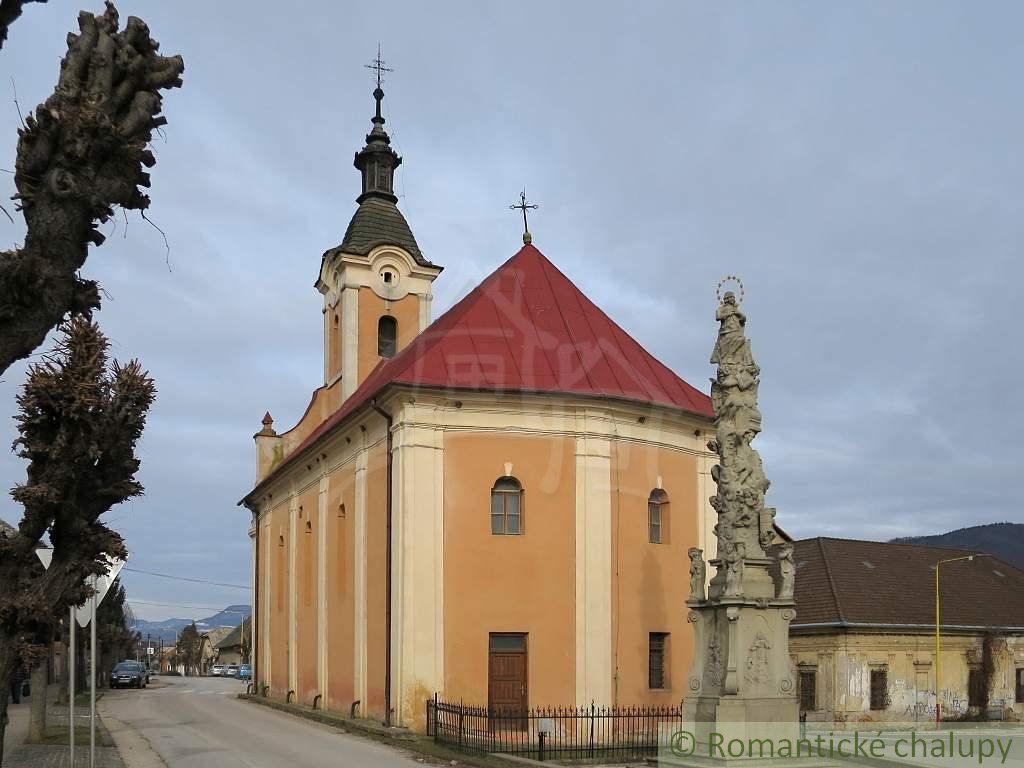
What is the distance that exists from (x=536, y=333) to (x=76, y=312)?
17.5m

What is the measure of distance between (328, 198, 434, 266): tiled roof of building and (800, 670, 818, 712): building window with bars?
1726 cm

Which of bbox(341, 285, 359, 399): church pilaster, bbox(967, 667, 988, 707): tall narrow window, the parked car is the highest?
bbox(341, 285, 359, 399): church pilaster

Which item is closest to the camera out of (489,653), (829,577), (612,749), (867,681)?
(612,749)

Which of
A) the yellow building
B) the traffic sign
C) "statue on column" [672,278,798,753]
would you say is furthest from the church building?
the yellow building

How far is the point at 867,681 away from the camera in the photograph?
3300 centimetres

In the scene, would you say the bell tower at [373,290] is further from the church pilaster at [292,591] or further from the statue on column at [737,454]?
the statue on column at [737,454]

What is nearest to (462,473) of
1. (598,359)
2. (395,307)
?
(598,359)

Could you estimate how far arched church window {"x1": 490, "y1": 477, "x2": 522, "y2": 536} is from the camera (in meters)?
23.1

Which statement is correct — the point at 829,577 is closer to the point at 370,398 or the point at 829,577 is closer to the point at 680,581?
the point at 680,581

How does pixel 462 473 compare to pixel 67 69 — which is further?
pixel 462 473

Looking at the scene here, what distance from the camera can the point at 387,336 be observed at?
3522 cm

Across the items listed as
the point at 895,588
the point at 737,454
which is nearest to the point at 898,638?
the point at 895,588

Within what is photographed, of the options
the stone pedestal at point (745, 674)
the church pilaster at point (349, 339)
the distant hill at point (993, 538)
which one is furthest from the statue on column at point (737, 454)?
the distant hill at point (993, 538)

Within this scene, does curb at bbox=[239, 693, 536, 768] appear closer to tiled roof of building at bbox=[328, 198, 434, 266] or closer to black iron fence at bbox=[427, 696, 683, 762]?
black iron fence at bbox=[427, 696, 683, 762]
